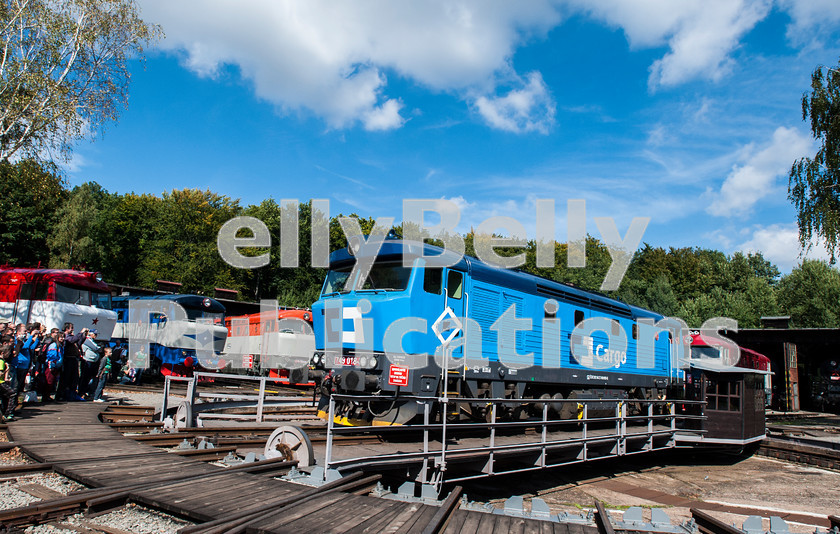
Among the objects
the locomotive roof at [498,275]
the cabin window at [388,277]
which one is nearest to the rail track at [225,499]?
the cabin window at [388,277]

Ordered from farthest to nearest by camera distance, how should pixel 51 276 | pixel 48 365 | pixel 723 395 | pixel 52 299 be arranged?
pixel 51 276 < pixel 52 299 < pixel 723 395 < pixel 48 365

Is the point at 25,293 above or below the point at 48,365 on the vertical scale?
above

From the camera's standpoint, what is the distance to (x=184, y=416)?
9898 millimetres

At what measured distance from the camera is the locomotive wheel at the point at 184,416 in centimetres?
963

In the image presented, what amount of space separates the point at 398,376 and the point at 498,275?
328cm

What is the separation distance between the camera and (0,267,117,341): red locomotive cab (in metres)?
17.7

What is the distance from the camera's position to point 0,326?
1140cm

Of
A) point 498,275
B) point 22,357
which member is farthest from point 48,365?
point 498,275

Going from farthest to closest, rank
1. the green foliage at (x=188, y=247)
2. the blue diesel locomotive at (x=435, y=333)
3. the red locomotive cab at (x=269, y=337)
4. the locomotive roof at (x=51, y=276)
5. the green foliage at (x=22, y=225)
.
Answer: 1. the green foliage at (x=188, y=247)
2. the green foliage at (x=22, y=225)
3. the red locomotive cab at (x=269, y=337)
4. the locomotive roof at (x=51, y=276)
5. the blue diesel locomotive at (x=435, y=333)

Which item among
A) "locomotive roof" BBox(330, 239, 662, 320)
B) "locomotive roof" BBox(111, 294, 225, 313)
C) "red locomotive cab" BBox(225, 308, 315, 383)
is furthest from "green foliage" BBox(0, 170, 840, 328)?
"locomotive roof" BBox(330, 239, 662, 320)

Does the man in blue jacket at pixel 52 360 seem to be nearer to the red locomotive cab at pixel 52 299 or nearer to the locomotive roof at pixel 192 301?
the red locomotive cab at pixel 52 299

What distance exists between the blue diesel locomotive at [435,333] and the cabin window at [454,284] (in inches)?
0.8

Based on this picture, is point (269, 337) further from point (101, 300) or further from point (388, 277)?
point (388, 277)

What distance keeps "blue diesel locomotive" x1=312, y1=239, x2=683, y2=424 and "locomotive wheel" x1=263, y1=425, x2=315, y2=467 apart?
1.27m
